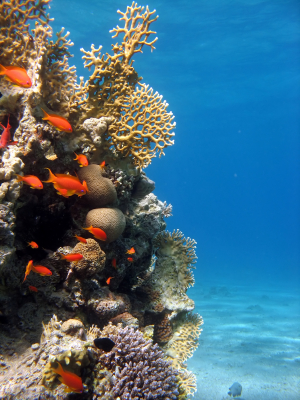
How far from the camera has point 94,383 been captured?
301cm

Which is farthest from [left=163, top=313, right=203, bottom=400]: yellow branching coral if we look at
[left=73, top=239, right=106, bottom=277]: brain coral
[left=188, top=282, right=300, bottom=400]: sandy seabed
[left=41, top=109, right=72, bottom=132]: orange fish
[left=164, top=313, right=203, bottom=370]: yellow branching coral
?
[left=41, top=109, right=72, bottom=132]: orange fish

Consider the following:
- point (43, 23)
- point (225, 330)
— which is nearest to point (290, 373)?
point (225, 330)

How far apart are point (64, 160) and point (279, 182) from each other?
144 m

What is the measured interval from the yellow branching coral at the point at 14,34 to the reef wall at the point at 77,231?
0.06ft

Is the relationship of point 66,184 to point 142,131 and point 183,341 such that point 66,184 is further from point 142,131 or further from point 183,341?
point 183,341

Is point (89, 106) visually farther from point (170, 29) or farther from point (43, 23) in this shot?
point (170, 29)

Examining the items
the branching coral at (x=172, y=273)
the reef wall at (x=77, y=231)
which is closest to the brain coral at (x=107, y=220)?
the reef wall at (x=77, y=231)

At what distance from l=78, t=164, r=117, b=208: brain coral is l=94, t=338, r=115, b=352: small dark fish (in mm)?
2225

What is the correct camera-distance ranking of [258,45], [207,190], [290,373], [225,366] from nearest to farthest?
[290,373]
[225,366]
[258,45]
[207,190]

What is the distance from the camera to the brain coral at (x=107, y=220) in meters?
4.20

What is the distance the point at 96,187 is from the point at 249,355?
11.0 metres

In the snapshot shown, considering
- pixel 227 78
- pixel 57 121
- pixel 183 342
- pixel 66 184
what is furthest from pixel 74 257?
pixel 227 78

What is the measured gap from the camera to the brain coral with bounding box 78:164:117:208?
4336mm

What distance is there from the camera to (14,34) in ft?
15.0
